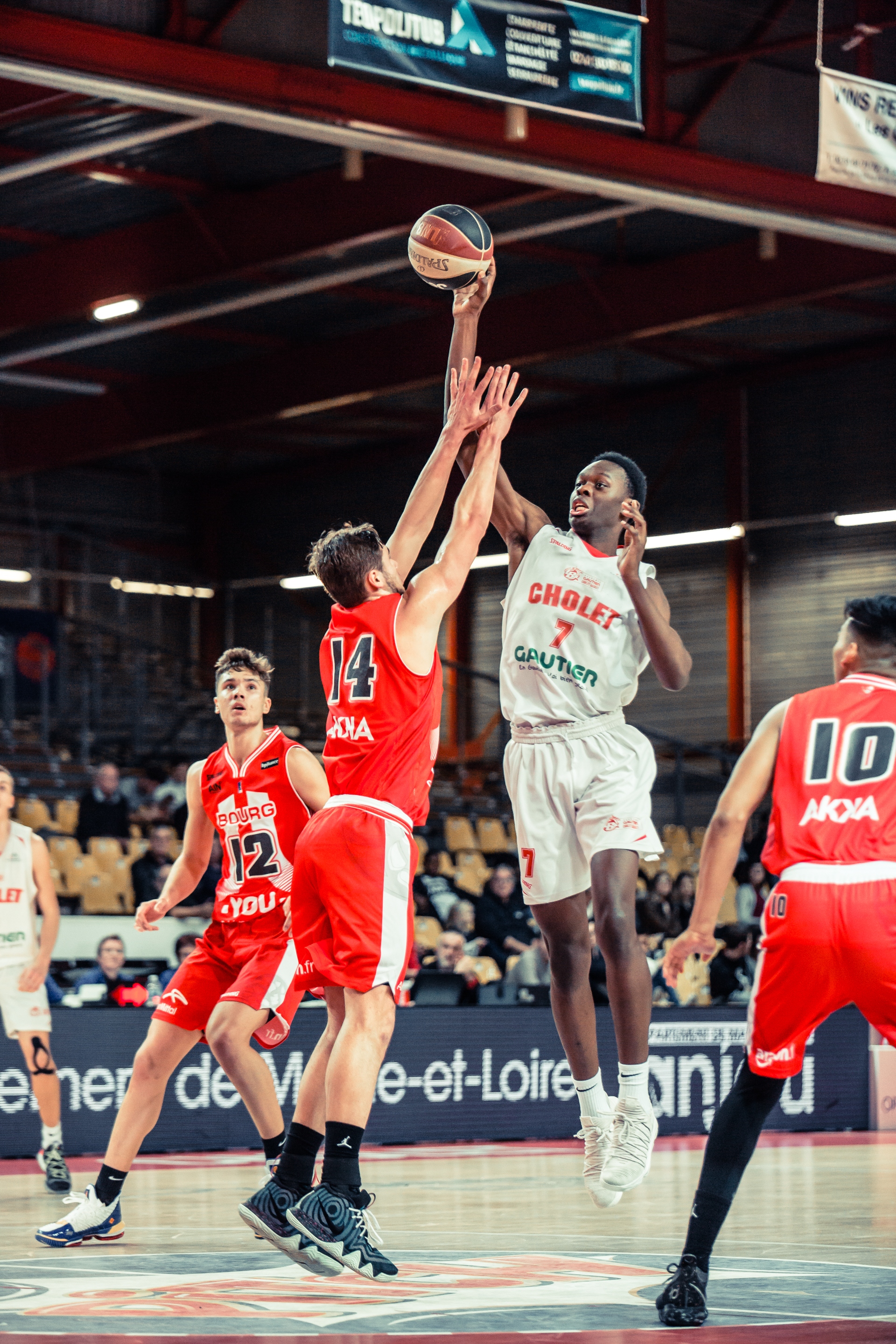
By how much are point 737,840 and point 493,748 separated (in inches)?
905

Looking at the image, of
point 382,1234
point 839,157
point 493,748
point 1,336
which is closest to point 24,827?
point 382,1234

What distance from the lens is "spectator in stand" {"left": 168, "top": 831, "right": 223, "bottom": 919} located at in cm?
1555

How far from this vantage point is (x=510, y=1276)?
6.49m

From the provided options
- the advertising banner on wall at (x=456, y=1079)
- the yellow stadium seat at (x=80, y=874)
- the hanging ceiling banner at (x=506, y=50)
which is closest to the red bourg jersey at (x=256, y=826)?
the advertising banner on wall at (x=456, y=1079)

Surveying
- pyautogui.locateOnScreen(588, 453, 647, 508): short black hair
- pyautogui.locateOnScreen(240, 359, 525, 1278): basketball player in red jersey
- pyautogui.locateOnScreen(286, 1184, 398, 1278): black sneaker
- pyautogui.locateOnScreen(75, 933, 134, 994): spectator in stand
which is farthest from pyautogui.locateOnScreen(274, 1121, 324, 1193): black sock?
pyautogui.locateOnScreen(75, 933, 134, 994): spectator in stand

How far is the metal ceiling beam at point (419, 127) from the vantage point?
12.6 meters

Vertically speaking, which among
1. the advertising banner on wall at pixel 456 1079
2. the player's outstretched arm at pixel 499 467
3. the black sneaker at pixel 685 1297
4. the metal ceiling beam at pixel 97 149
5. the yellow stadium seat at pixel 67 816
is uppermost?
the metal ceiling beam at pixel 97 149

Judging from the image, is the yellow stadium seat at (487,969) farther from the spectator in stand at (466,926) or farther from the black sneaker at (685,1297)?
the black sneaker at (685,1297)

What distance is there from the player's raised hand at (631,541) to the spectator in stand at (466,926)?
33.2ft

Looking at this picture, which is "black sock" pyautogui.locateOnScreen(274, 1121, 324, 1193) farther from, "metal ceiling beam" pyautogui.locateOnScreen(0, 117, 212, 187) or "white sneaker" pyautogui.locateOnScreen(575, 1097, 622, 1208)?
"metal ceiling beam" pyautogui.locateOnScreen(0, 117, 212, 187)

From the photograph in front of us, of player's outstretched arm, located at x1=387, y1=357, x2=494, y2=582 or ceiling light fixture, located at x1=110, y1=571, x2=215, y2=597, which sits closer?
player's outstretched arm, located at x1=387, y1=357, x2=494, y2=582

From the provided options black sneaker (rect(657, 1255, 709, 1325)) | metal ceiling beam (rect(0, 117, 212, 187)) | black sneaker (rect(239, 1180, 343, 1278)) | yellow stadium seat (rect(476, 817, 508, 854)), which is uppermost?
metal ceiling beam (rect(0, 117, 212, 187))

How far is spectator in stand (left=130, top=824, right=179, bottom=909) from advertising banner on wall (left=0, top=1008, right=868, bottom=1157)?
9.29 feet

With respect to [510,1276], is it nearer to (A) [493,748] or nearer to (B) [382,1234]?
(B) [382,1234]
